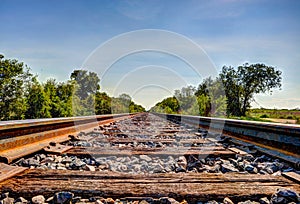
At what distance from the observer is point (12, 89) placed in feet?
66.7

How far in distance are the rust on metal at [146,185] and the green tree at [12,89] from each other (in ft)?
62.3

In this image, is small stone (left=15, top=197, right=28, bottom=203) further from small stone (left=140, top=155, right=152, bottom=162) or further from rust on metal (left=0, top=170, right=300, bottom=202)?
small stone (left=140, top=155, right=152, bottom=162)

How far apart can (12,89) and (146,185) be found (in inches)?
868

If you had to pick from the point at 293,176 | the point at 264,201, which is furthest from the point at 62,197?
the point at 293,176

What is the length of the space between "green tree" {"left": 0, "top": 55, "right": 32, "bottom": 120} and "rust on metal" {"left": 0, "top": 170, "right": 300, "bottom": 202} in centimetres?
1900

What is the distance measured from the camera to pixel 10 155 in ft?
7.45

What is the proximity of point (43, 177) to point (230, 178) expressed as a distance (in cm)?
128

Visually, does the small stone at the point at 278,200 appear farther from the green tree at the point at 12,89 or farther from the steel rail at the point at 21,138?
the green tree at the point at 12,89

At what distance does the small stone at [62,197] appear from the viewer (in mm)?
1331

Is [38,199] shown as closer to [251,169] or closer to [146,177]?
[146,177]

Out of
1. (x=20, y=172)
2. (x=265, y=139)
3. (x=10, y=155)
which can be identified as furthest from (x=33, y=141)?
(x=265, y=139)

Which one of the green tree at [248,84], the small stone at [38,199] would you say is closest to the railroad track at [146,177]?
the small stone at [38,199]

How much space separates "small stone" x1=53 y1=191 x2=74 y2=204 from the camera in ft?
4.37

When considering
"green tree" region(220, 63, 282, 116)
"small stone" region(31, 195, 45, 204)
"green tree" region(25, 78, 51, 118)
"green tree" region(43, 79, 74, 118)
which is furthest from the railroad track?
"green tree" region(220, 63, 282, 116)
